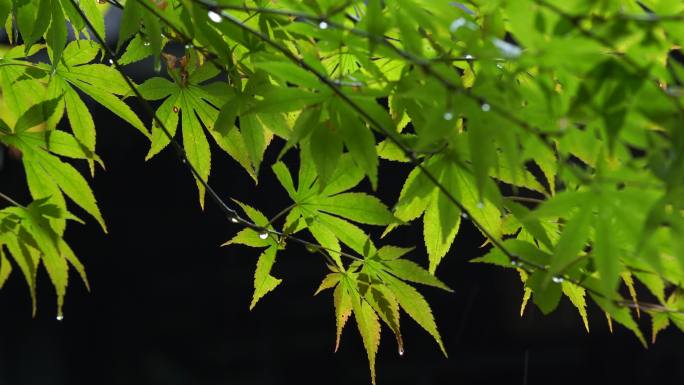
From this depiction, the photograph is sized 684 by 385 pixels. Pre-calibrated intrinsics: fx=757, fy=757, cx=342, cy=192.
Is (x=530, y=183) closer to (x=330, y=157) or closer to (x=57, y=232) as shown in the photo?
(x=330, y=157)

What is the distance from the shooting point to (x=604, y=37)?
0.48 metres

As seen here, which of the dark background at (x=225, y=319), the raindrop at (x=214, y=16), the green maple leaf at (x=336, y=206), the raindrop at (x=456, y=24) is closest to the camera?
the raindrop at (x=456, y=24)

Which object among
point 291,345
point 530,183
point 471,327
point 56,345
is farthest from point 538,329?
point 530,183

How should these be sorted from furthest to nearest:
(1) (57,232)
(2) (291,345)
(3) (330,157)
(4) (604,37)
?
(2) (291,345), (1) (57,232), (3) (330,157), (4) (604,37)

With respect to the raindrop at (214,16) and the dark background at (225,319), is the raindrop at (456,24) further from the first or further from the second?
the dark background at (225,319)

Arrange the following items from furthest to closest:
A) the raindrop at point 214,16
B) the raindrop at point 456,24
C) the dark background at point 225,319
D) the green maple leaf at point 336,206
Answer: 1. the dark background at point 225,319
2. the green maple leaf at point 336,206
3. the raindrop at point 214,16
4. the raindrop at point 456,24

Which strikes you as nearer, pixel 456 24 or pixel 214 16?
pixel 456 24

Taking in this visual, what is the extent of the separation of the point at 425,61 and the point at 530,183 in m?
0.24

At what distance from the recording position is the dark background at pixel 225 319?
9.67ft

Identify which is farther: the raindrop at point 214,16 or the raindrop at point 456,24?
the raindrop at point 214,16

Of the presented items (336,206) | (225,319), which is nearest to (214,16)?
(336,206)

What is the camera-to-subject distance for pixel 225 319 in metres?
3.00

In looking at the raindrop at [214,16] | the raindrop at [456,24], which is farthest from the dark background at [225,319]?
the raindrop at [456,24]

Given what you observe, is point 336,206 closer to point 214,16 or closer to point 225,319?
point 214,16
